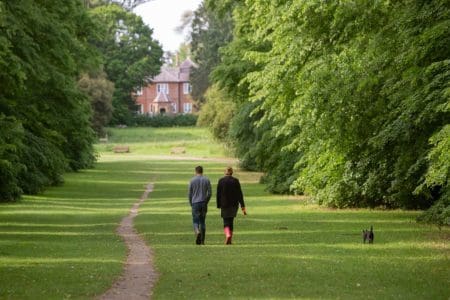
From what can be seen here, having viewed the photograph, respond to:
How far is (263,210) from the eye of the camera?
33250 millimetres

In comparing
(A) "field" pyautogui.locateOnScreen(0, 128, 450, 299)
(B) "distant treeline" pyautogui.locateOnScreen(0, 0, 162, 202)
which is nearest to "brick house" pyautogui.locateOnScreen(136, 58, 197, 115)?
(B) "distant treeline" pyautogui.locateOnScreen(0, 0, 162, 202)

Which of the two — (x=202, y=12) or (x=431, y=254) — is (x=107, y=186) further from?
(x=202, y=12)

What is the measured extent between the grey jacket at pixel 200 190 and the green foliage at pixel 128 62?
98319 mm

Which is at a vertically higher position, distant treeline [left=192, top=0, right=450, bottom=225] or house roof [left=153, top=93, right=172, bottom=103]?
distant treeline [left=192, top=0, right=450, bottom=225]

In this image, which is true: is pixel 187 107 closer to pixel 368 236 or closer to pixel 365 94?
pixel 365 94

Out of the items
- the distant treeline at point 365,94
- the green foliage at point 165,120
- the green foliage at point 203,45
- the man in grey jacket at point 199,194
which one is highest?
the green foliage at point 203,45

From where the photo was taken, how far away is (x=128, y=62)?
411 ft

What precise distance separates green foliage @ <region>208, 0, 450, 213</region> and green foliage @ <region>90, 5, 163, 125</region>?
86919 millimetres

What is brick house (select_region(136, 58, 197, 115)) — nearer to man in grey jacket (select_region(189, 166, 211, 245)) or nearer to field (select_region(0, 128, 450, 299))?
field (select_region(0, 128, 450, 299))

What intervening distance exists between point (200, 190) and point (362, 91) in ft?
17.6

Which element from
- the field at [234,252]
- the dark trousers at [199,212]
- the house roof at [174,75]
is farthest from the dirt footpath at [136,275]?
the house roof at [174,75]

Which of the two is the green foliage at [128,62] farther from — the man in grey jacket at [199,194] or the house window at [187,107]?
the man in grey jacket at [199,194]

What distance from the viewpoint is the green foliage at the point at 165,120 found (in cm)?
12619

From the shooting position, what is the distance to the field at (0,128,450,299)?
555 inches
